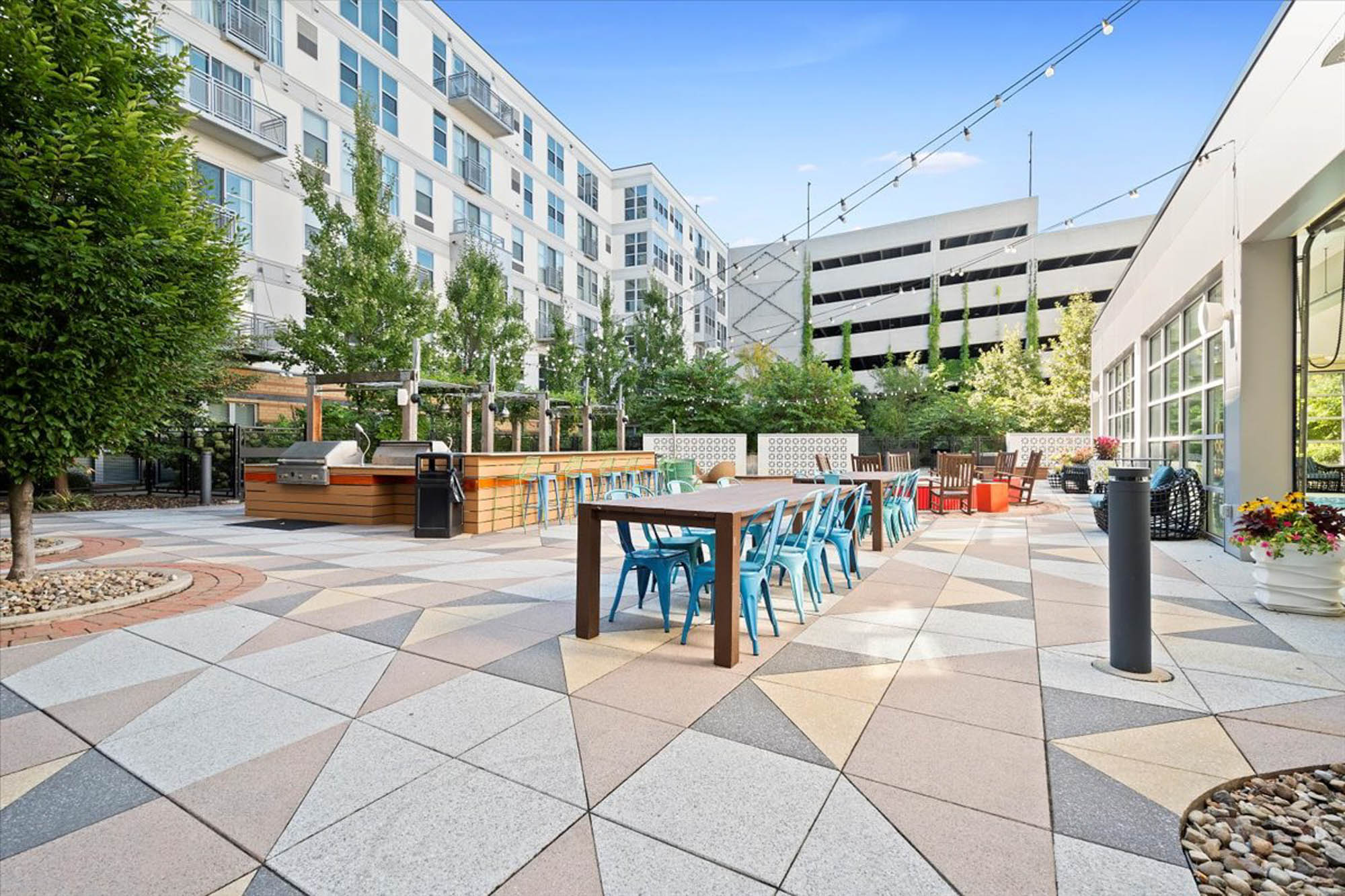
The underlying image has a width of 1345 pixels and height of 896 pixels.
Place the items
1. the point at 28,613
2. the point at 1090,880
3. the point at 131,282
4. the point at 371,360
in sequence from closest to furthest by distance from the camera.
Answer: the point at 1090,880 < the point at 28,613 < the point at 131,282 < the point at 371,360

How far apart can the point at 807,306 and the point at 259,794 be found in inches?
1524

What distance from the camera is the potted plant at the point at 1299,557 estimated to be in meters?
4.46

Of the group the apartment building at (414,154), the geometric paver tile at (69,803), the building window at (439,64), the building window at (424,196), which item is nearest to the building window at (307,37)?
the apartment building at (414,154)

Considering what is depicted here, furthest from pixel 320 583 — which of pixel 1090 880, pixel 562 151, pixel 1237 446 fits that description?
pixel 562 151

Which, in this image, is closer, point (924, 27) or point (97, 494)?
point (924, 27)

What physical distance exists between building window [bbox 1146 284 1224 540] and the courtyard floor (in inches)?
135

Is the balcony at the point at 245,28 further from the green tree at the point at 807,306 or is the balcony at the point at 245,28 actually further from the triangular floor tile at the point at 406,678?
the green tree at the point at 807,306

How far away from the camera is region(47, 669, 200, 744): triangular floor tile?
2.75 m

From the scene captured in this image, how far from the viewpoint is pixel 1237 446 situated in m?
6.30

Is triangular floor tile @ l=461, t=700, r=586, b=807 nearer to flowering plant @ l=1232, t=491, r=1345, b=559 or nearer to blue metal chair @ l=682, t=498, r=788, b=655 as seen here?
blue metal chair @ l=682, t=498, r=788, b=655

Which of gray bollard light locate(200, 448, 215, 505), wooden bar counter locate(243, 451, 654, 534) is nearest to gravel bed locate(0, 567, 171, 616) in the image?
wooden bar counter locate(243, 451, 654, 534)

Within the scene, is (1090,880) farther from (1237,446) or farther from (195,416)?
(195,416)

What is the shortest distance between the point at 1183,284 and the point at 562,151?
26275 mm

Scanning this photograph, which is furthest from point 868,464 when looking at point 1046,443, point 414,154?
point 414,154
